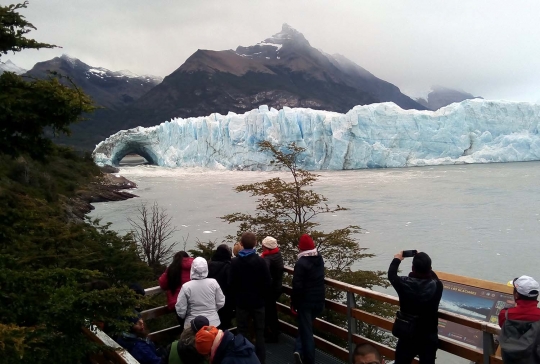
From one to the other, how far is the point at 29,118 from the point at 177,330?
4.99ft

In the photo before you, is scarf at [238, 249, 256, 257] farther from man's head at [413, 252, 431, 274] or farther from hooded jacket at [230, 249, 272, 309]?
man's head at [413, 252, 431, 274]

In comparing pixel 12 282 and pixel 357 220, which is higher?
pixel 12 282

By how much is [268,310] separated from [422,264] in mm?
1252

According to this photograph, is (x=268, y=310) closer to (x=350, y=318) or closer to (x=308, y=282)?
(x=308, y=282)

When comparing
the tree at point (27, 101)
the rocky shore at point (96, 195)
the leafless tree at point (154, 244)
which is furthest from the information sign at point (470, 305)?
the rocky shore at point (96, 195)

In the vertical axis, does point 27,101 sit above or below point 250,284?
above

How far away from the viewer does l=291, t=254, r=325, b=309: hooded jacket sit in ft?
8.92

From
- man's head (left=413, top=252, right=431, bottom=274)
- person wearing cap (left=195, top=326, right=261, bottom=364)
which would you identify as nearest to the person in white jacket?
person wearing cap (left=195, top=326, right=261, bottom=364)

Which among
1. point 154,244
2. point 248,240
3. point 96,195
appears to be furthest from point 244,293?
point 96,195

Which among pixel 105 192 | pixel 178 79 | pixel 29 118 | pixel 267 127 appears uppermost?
pixel 178 79

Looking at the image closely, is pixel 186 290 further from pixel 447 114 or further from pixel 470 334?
pixel 447 114

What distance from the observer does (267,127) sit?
32906 millimetres

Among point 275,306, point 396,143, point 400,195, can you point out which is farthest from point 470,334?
point 396,143

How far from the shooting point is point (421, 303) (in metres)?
2.23
